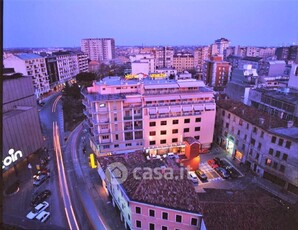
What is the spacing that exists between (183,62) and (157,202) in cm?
11898

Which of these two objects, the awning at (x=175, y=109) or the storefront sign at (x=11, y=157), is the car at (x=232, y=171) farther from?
the storefront sign at (x=11, y=157)

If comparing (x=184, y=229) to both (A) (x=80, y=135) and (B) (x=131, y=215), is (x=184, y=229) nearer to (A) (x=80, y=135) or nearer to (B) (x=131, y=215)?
(B) (x=131, y=215)

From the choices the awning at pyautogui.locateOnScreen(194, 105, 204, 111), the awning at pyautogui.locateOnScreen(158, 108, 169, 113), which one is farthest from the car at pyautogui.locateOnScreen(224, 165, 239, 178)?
the awning at pyautogui.locateOnScreen(158, 108, 169, 113)

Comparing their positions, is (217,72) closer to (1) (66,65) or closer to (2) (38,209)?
(1) (66,65)

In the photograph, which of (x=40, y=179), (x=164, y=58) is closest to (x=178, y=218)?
(x=40, y=179)

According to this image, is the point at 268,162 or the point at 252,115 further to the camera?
the point at 252,115

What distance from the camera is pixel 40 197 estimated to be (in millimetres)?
32094

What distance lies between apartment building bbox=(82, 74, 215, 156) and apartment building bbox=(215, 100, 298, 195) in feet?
13.2

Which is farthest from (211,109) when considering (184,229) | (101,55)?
(101,55)

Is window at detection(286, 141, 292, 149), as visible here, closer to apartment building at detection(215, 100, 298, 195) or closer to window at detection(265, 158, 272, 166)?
apartment building at detection(215, 100, 298, 195)

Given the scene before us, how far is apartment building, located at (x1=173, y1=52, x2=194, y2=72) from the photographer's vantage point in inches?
5194

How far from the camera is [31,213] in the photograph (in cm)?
2914

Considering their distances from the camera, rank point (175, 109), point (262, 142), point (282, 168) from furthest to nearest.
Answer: point (175, 109) → point (262, 142) → point (282, 168)

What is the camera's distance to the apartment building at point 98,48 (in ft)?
566
